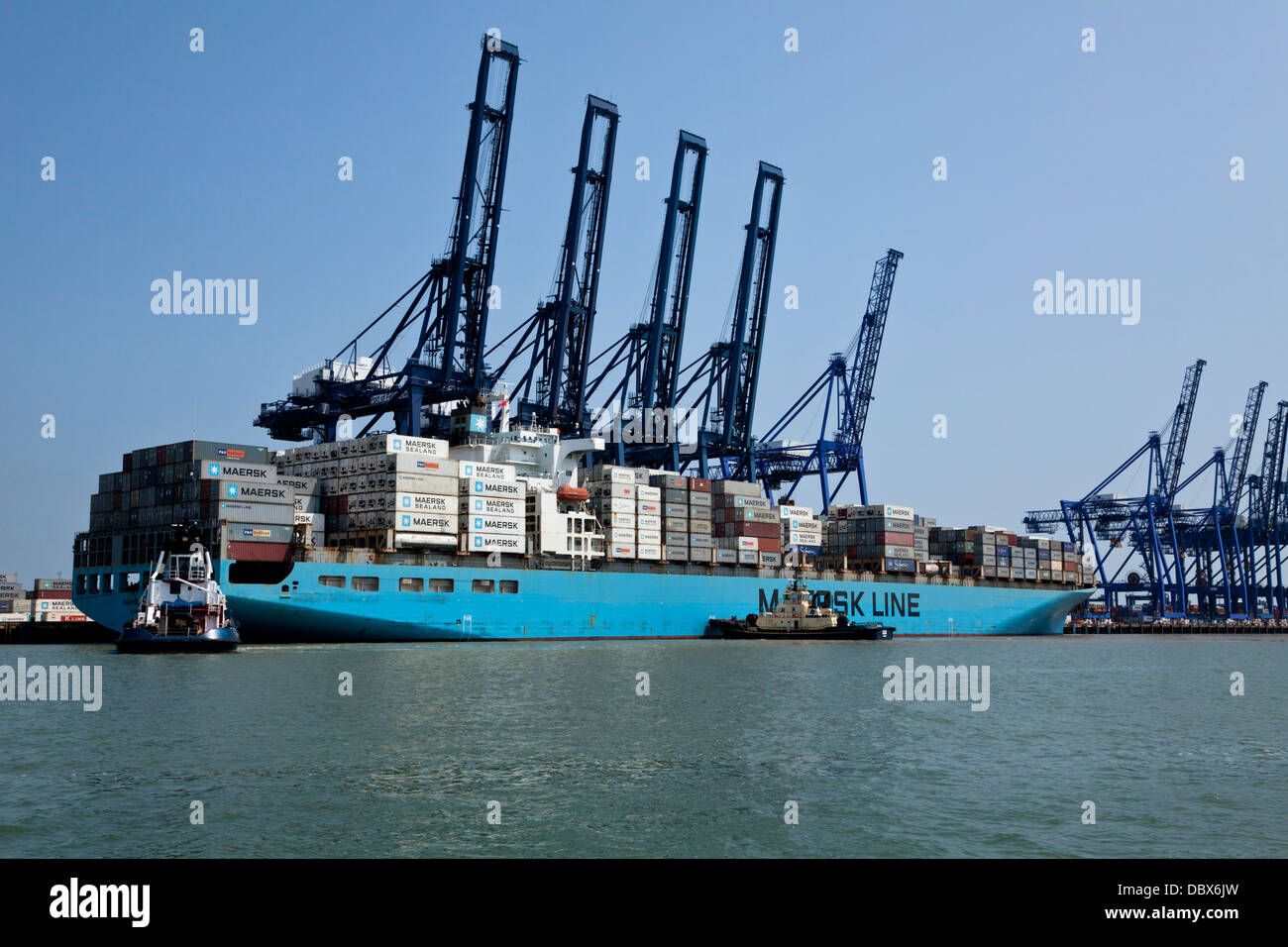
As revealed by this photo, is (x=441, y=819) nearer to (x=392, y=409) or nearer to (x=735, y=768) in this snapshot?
(x=735, y=768)

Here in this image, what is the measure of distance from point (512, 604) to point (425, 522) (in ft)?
23.7

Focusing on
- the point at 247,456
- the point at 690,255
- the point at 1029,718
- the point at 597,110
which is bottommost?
the point at 1029,718

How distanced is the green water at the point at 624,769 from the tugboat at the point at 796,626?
106 ft

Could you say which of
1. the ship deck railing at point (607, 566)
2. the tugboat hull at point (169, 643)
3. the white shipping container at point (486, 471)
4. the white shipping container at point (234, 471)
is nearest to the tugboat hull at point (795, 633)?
the ship deck railing at point (607, 566)

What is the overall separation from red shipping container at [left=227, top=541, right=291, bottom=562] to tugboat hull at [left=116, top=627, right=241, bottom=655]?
5748 mm

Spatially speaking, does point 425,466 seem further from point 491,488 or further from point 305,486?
point 305,486

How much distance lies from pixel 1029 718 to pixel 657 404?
220 feet

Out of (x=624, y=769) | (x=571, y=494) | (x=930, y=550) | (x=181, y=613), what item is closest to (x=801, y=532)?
(x=930, y=550)

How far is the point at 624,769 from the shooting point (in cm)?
2050

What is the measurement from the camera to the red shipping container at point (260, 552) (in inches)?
2127

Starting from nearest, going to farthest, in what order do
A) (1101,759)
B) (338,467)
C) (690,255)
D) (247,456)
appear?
1. (1101,759)
2. (247,456)
3. (338,467)
4. (690,255)

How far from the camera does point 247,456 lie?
183ft
